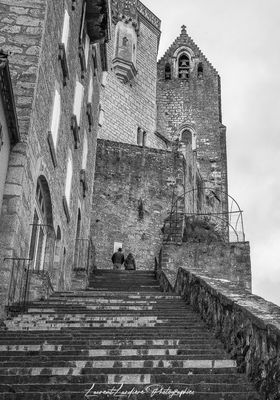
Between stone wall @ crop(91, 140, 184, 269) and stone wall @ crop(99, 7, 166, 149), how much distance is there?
525 centimetres

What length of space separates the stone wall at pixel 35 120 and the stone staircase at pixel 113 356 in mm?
1446

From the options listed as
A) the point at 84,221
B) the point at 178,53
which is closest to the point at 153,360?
the point at 84,221

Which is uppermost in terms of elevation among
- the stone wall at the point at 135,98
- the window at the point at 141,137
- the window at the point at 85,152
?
the stone wall at the point at 135,98

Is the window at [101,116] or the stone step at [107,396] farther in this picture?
the window at [101,116]

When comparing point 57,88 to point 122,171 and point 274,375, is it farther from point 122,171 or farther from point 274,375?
point 122,171

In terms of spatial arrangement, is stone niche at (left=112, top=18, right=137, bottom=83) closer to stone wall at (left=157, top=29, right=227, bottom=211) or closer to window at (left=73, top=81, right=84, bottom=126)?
stone wall at (left=157, top=29, right=227, bottom=211)

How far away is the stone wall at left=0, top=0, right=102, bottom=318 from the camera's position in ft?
30.9

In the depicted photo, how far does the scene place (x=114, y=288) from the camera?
16109 mm

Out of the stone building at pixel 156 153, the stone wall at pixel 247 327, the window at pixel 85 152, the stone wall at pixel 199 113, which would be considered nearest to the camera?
the stone wall at pixel 247 327

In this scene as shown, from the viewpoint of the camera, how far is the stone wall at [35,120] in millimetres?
9430

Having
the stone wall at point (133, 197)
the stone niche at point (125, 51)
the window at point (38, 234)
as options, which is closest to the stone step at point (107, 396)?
the window at point (38, 234)

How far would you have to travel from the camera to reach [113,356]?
6.46 m

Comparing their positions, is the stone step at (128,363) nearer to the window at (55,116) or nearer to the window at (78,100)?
the window at (55,116)
